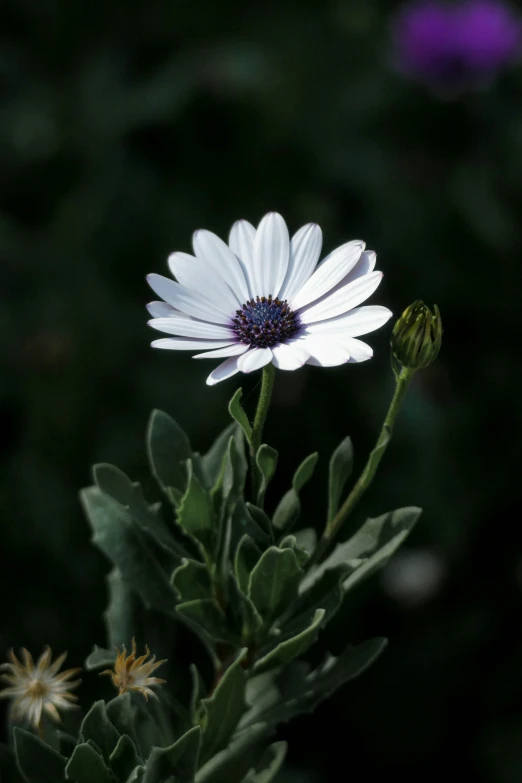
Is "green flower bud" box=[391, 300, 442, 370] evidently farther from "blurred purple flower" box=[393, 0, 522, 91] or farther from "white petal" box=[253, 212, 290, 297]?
"blurred purple flower" box=[393, 0, 522, 91]

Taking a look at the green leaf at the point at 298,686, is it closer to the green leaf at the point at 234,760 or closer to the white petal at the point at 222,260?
the green leaf at the point at 234,760

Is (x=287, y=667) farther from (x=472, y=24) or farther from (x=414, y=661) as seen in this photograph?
(x=472, y=24)

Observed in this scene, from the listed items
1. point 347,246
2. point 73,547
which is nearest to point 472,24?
point 73,547

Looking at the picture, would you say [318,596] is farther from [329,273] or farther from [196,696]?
[329,273]

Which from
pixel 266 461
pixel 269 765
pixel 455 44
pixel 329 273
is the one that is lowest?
pixel 269 765

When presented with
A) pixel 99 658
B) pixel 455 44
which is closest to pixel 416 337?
pixel 99 658

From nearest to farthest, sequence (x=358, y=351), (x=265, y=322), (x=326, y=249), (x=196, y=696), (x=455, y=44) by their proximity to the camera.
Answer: (x=358, y=351) < (x=265, y=322) < (x=196, y=696) < (x=326, y=249) < (x=455, y=44)
